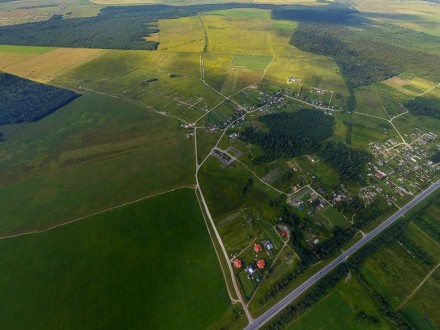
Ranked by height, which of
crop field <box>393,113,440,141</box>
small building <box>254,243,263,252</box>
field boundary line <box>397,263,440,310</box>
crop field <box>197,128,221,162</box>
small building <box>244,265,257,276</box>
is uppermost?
crop field <box>197,128,221,162</box>

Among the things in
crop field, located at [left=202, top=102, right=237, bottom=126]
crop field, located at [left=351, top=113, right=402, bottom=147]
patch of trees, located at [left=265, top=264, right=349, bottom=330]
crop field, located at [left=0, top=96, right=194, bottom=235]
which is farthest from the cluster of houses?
crop field, located at [left=351, top=113, right=402, bottom=147]

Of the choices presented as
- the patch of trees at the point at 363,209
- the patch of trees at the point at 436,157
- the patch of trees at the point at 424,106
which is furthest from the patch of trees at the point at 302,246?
the patch of trees at the point at 424,106

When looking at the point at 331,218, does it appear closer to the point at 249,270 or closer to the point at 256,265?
the point at 256,265

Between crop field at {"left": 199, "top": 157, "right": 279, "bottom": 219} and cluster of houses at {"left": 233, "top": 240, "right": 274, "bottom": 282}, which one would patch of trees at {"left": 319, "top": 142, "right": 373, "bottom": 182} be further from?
cluster of houses at {"left": 233, "top": 240, "right": 274, "bottom": 282}

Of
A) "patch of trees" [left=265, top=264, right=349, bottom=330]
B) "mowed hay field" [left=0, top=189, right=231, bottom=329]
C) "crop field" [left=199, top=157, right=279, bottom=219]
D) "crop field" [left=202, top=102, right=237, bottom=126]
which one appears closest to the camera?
"mowed hay field" [left=0, top=189, right=231, bottom=329]

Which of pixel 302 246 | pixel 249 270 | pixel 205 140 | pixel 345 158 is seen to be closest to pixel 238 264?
pixel 249 270
